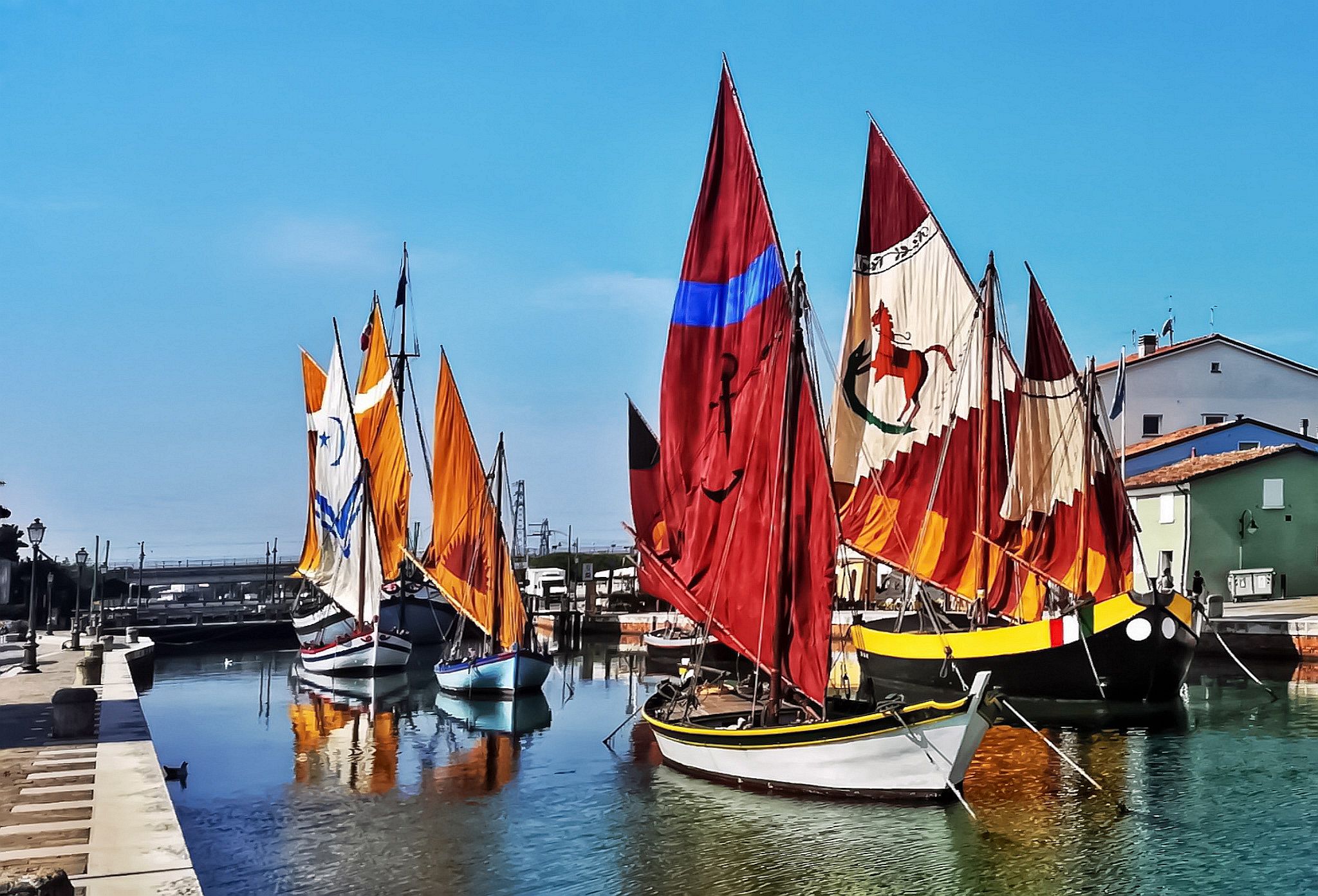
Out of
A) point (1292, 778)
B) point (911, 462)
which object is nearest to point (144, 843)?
point (1292, 778)

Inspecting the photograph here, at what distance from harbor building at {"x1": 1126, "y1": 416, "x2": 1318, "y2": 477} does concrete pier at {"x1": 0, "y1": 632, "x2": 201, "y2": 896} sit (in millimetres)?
48057

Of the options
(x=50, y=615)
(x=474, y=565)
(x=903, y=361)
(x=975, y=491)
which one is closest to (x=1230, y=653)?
(x=975, y=491)

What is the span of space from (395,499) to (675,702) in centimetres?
3042

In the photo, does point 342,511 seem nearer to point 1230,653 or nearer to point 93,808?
point 1230,653

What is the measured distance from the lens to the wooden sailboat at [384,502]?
56656mm

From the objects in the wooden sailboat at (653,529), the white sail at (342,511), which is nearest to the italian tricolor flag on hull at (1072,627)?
the wooden sailboat at (653,529)

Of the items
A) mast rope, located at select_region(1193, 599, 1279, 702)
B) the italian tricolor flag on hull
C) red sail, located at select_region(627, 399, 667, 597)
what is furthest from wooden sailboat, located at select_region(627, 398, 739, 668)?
mast rope, located at select_region(1193, 599, 1279, 702)

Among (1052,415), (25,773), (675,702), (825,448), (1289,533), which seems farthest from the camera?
(1289,533)

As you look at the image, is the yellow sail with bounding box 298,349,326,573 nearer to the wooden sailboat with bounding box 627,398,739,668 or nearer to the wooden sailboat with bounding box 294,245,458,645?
the wooden sailboat with bounding box 294,245,458,645

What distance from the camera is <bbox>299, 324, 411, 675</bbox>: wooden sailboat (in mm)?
50781

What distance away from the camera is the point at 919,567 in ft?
136

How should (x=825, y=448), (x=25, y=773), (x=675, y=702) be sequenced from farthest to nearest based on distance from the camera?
(x=675, y=702) < (x=825, y=448) < (x=25, y=773)

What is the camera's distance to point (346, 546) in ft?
182

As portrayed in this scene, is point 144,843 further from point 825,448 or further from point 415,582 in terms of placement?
point 415,582
